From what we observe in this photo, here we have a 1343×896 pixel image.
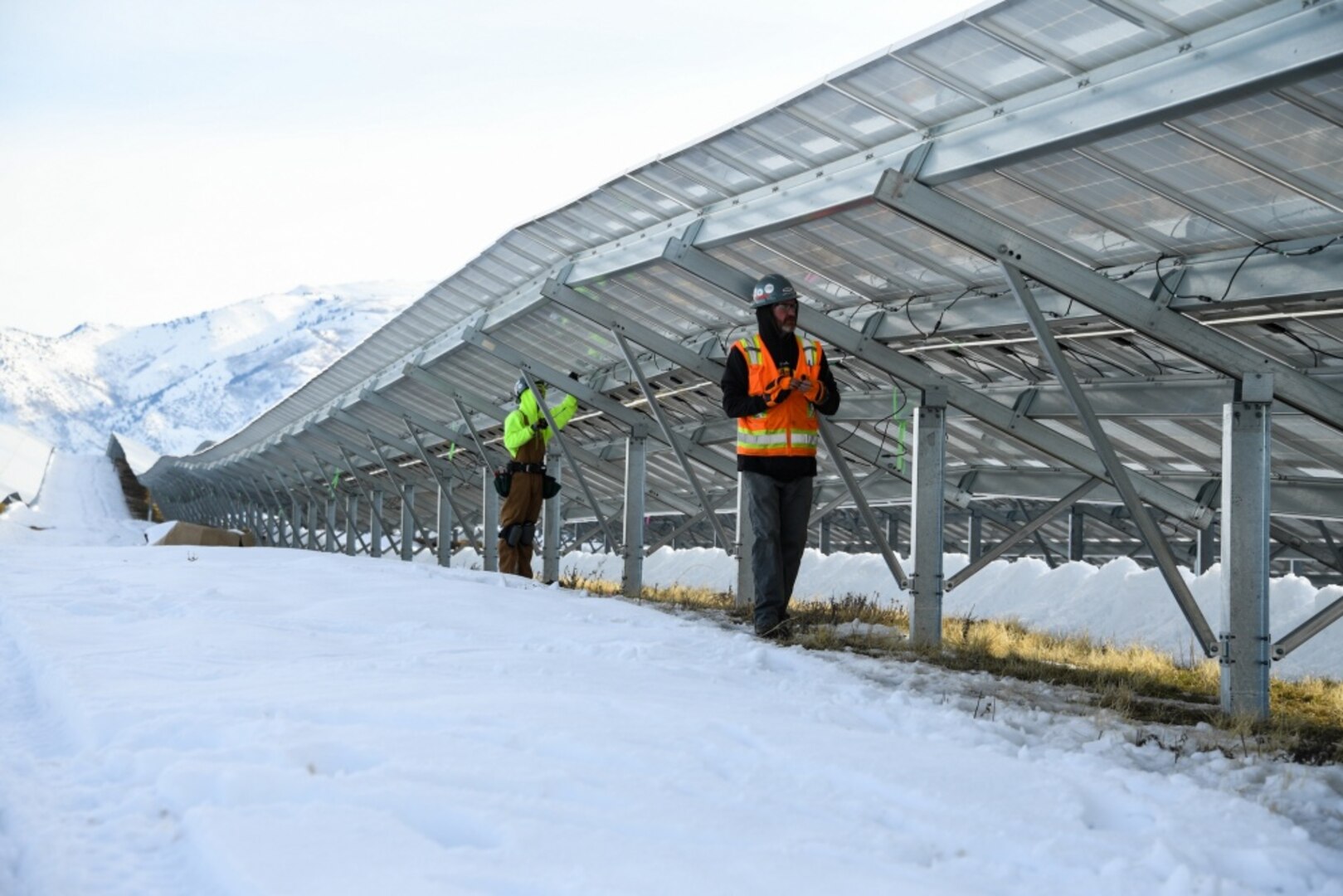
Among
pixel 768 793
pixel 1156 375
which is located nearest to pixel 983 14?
pixel 1156 375

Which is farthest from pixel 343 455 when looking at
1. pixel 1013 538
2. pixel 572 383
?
pixel 1013 538

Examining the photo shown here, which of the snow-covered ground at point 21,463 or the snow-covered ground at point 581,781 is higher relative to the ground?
the snow-covered ground at point 21,463

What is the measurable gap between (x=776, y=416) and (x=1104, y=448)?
6.58 ft

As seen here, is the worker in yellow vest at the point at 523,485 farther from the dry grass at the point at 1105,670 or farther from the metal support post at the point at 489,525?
the metal support post at the point at 489,525

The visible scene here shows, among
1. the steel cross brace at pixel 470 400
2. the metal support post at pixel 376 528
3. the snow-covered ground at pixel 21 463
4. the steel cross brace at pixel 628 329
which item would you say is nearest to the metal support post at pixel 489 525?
the steel cross brace at pixel 470 400

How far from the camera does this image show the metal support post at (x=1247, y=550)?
22.1ft

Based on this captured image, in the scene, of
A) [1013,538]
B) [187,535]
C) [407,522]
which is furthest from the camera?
[407,522]

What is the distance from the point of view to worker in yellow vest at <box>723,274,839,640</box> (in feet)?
27.7

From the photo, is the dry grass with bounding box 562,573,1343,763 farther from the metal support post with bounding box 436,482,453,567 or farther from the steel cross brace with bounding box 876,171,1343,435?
the metal support post with bounding box 436,482,453,567

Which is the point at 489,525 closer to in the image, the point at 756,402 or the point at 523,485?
the point at 523,485

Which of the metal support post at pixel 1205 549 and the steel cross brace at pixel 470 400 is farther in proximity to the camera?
the steel cross brace at pixel 470 400

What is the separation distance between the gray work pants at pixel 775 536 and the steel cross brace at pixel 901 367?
1646 mm

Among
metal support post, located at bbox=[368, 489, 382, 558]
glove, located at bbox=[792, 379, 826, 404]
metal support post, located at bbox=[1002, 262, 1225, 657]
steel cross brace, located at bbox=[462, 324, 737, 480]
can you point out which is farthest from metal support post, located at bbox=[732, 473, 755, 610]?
metal support post, located at bbox=[368, 489, 382, 558]

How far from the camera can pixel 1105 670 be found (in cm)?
770
